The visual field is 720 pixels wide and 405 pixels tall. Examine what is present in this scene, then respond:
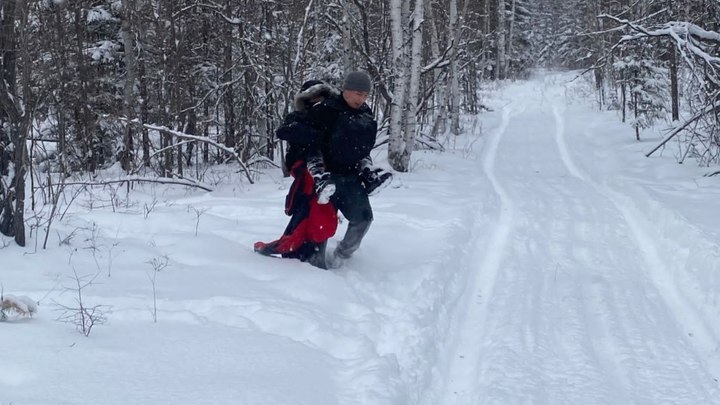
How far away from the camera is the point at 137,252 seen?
5551 mm

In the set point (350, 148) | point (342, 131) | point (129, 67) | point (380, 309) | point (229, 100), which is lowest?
point (380, 309)

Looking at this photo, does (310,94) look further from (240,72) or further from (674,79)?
(674,79)

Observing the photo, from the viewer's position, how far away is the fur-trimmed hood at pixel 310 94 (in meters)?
6.01

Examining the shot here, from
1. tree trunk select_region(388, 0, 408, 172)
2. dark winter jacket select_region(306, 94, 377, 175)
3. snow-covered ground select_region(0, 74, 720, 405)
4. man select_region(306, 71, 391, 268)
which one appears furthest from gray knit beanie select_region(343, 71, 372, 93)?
tree trunk select_region(388, 0, 408, 172)

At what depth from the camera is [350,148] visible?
19.4 ft

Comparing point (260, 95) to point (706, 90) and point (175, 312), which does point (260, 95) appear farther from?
point (175, 312)

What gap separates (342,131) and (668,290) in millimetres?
3458

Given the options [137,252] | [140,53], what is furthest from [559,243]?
[140,53]

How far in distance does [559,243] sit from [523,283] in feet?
6.02

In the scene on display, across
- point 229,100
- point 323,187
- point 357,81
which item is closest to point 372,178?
point 323,187

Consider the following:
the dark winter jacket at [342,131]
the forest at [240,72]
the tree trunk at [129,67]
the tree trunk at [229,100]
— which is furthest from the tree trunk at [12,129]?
the tree trunk at [229,100]

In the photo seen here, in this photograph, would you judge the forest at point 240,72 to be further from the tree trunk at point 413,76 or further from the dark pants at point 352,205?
the dark pants at point 352,205

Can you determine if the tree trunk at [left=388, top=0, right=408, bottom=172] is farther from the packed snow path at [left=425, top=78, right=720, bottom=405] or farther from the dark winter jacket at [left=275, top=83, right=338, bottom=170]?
the dark winter jacket at [left=275, top=83, right=338, bottom=170]

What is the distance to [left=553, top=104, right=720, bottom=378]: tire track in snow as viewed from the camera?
15.9 ft
